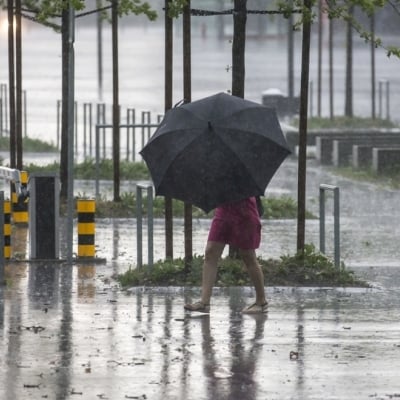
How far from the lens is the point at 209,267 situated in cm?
1422

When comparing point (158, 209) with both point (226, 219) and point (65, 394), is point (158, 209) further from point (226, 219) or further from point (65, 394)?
point (65, 394)

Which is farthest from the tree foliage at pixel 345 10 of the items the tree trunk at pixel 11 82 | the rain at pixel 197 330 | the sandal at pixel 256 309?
the tree trunk at pixel 11 82

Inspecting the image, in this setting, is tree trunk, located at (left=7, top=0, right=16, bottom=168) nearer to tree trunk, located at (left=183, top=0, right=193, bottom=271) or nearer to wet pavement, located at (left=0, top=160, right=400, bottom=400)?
wet pavement, located at (left=0, top=160, right=400, bottom=400)

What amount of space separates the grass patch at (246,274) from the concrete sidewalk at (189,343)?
252mm

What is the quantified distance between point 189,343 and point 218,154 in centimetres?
182

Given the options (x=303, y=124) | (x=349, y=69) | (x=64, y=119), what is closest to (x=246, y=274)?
(x=303, y=124)

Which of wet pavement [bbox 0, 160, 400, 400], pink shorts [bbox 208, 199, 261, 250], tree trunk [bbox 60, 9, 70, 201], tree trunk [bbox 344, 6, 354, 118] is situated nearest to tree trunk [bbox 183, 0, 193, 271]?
wet pavement [bbox 0, 160, 400, 400]

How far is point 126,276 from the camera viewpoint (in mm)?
15961

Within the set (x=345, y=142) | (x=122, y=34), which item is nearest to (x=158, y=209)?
(x=345, y=142)

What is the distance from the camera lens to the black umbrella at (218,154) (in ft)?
45.1

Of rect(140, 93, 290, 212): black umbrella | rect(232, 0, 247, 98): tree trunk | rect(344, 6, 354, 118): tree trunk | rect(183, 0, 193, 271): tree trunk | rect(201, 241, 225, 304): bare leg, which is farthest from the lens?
rect(344, 6, 354, 118): tree trunk

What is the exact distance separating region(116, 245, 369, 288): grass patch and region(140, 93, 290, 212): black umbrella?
6.19 feet

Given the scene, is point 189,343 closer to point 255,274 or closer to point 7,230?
point 255,274

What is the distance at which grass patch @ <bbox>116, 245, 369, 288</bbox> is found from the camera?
15719mm
